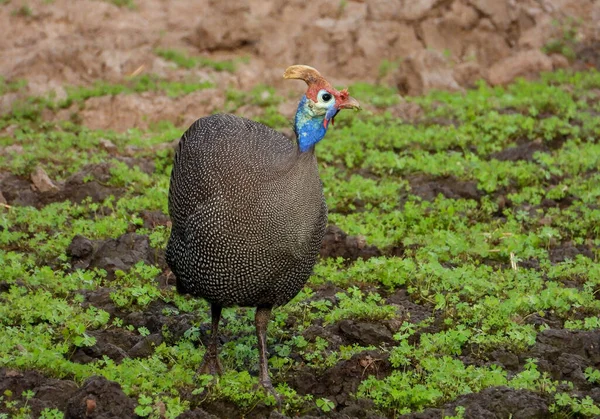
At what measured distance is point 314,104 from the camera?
5336mm

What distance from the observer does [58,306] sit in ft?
20.4

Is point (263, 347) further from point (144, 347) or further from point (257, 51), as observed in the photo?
point (257, 51)

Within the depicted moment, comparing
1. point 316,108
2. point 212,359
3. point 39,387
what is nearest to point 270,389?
point 212,359

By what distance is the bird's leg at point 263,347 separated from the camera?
557 cm

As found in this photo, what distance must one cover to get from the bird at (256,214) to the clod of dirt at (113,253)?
133cm

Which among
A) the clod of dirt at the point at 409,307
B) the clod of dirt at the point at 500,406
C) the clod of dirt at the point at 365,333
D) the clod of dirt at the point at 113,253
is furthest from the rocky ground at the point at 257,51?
the clod of dirt at the point at 500,406

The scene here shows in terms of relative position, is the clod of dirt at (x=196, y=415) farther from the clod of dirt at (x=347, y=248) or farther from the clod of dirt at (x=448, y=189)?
the clod of dirt at (x=448, y=189)

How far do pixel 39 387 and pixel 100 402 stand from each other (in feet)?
1.36

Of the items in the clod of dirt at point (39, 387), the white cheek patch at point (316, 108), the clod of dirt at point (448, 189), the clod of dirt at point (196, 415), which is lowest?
the clod of dirt at point (448, 189)

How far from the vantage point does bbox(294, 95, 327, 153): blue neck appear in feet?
17.6

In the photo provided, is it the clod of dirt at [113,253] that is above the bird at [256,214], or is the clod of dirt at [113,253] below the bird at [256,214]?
below

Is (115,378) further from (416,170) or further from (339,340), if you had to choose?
(416,170)

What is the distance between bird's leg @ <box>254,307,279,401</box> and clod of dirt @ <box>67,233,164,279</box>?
1.67 m

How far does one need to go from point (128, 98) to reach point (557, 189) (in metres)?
4.61
